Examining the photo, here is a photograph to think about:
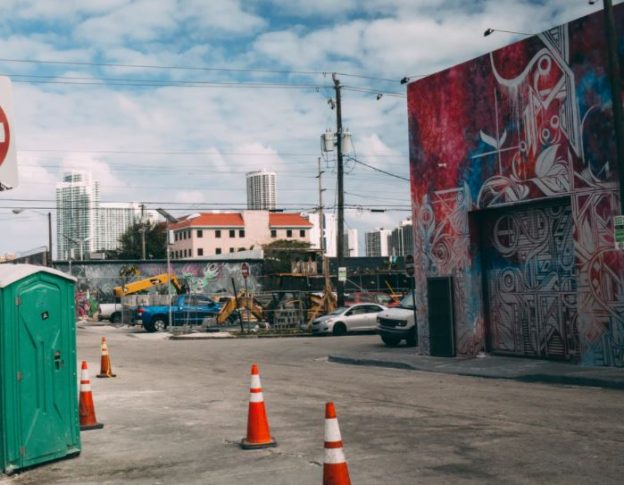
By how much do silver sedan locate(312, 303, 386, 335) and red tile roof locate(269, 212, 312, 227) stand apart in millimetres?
112759

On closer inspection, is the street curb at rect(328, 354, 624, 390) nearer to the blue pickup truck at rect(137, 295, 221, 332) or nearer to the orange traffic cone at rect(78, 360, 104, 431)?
the orange traffic cone at rect(78, 360, 104, 431)

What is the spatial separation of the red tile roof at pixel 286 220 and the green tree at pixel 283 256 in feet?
71.3

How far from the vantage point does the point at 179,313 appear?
39062 millimetres

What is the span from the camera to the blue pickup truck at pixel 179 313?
3838 cm

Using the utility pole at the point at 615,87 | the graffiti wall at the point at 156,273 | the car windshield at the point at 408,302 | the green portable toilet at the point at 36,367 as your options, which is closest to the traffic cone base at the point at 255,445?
the green portable toilet at the point at 36,367

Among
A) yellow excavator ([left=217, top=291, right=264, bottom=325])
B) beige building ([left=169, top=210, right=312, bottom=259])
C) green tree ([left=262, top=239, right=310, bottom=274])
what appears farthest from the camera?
beige building ([left=169, top=210, right=312, bottom=259])

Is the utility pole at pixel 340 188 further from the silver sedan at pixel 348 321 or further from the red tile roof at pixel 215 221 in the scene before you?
the red tile roof at pixel 215 221

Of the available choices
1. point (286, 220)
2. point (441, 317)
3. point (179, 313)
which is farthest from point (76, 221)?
point (441, 317)

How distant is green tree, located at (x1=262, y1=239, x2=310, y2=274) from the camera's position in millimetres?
55350

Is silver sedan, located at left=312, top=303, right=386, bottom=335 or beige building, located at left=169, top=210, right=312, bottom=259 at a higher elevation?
beige building, located at left=169, top=210, right=312, bottom=259

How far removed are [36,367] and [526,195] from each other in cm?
1269

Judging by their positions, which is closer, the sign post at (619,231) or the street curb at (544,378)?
the street curb at (544,378)

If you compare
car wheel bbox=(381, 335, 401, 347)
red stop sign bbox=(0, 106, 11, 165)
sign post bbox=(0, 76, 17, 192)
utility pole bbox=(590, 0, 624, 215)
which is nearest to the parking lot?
sign post bbox=(0, 76, 17, 192)

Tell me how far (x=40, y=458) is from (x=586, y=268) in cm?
1220
